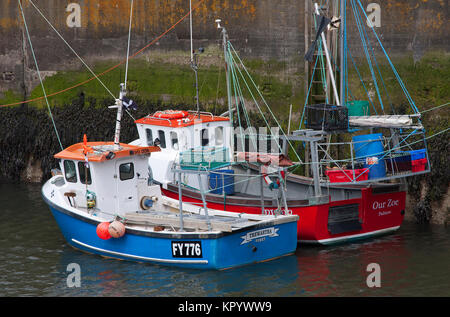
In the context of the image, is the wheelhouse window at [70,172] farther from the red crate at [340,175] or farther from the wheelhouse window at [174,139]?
the red crate at [340,175]

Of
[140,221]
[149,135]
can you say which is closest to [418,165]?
[140,221]

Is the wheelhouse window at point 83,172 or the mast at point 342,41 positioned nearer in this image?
the wheelhouse window at point 83,172

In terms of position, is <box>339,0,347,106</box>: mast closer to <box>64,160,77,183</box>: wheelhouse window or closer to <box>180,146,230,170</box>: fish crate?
<box>180,146,230,170</box>: fish crate

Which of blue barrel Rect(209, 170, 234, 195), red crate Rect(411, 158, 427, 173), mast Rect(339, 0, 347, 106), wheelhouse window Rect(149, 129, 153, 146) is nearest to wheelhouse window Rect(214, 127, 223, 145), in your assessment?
blue barrel Rect(209, 170, 234, 195)

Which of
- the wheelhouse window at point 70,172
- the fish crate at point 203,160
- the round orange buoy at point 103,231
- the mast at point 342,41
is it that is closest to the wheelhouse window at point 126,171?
the wheelhouse window at point 70,172

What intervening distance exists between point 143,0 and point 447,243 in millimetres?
10863

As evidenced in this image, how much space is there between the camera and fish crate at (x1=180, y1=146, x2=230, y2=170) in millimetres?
15125

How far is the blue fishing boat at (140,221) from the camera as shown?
586 inches

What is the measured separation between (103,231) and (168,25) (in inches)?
335

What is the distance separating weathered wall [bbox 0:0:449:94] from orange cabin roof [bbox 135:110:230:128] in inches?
108

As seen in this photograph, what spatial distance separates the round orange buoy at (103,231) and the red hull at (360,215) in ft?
8.40
